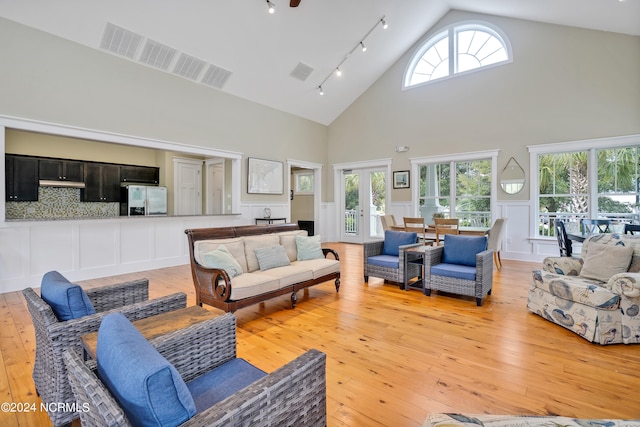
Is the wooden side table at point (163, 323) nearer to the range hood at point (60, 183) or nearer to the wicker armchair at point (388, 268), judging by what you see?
the wicker armchair at point (388, 268)

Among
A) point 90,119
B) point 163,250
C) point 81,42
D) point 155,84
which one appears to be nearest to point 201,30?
point 155,84

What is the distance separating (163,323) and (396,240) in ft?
11.7

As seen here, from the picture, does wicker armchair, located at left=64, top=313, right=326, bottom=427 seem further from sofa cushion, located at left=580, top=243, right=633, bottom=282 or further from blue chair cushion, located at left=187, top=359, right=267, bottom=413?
sofa cushion, located at left=580, top=243, right=633, bottom=282

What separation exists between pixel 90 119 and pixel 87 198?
2.98 meters

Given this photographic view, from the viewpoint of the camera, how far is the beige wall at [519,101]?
544 cm

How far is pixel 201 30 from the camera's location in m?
5.16

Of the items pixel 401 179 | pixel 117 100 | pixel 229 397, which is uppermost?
pixel 117 100

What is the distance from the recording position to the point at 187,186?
8477 mm

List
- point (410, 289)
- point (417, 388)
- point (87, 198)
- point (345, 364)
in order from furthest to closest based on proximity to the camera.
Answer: point (87, 198), point (410, 289), point (345, 364), point (417, 388)

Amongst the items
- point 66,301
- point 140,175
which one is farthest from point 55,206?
point 66,301

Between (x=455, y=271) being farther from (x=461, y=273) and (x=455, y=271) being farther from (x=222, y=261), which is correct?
(x=222, y=261)

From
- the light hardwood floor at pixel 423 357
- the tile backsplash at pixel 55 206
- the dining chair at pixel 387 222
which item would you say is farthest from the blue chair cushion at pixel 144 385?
the tile backsplash at pixel 55 206

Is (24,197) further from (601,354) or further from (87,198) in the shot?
(601,354)

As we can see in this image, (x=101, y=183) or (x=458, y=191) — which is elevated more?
(x=101, y=183)
